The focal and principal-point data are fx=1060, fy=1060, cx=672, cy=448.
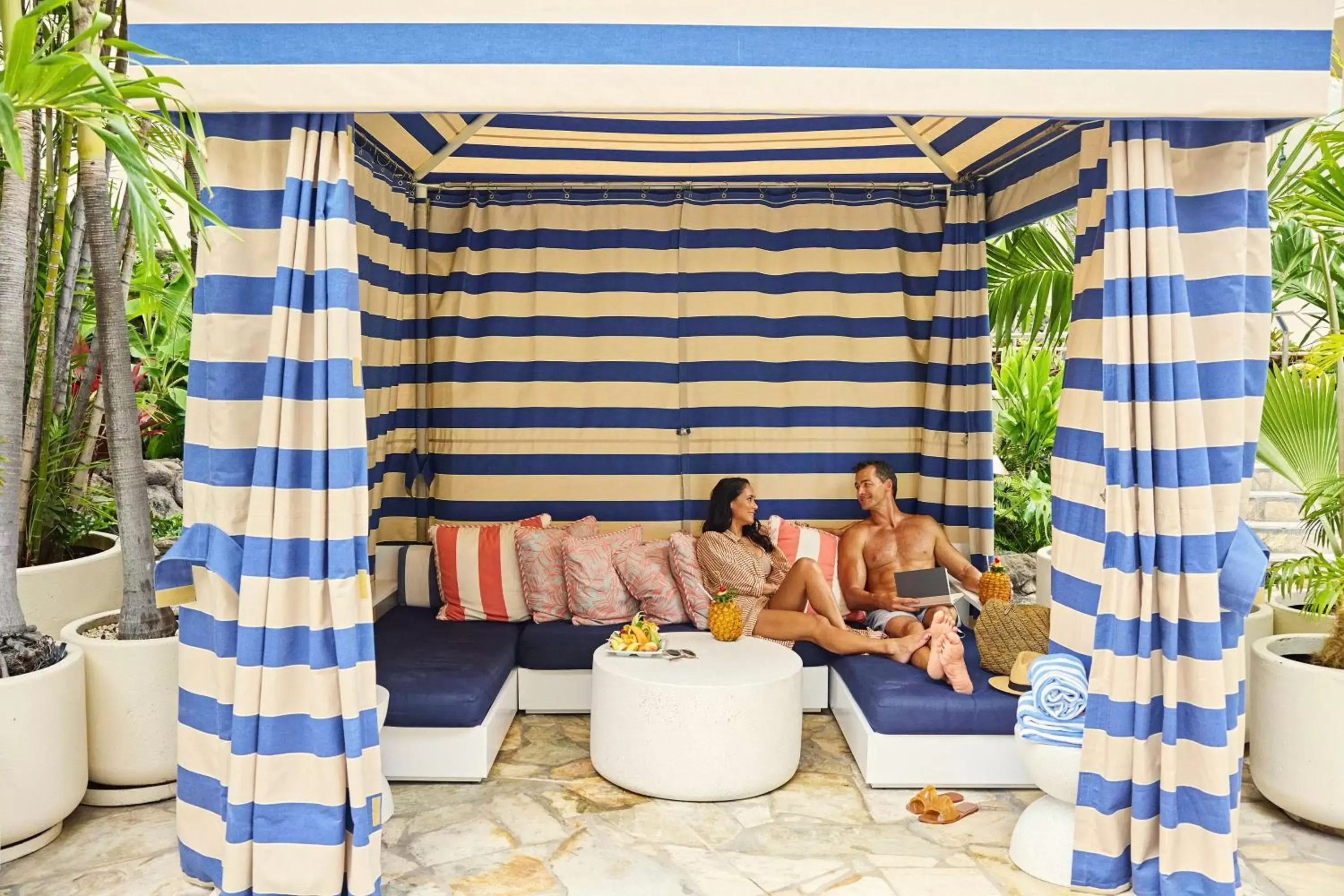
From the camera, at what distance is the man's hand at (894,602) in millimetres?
5242

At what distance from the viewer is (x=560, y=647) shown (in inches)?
197

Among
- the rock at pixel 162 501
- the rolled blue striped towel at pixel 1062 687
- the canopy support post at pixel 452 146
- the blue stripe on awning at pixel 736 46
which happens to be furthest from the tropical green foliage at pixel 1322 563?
the rock at pixel 162 501

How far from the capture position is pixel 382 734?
13.9 feet

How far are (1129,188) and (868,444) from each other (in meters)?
2.80

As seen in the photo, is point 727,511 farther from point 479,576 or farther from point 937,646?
A: point 937,646

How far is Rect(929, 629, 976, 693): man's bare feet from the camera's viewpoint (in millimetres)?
4273

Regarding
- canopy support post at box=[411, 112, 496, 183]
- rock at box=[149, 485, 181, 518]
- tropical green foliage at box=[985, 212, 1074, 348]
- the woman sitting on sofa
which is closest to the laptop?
the woman sitting on sofa

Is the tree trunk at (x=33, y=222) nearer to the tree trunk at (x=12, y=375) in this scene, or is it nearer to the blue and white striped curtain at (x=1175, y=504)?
the tree trunk at (x=12, y=375)

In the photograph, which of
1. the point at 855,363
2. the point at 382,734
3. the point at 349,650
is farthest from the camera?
the point at 855,363

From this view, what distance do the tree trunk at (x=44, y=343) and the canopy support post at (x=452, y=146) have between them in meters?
1.60

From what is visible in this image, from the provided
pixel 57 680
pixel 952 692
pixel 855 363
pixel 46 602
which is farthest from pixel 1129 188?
pixel 46 602

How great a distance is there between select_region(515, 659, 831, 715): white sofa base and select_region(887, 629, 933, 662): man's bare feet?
1.68 feet

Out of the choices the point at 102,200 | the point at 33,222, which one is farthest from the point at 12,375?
the point at 33,222

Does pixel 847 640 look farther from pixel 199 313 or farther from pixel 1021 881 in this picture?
pixel 199 313
